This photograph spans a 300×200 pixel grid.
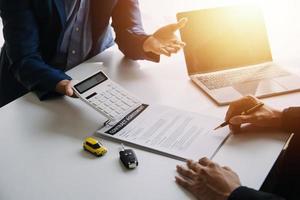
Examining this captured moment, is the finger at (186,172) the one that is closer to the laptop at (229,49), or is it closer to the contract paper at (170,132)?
the contract paper at (170,132)

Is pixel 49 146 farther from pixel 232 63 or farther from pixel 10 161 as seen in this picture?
pixel 232 63

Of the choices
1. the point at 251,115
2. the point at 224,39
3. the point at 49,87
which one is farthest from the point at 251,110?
the point at 49,87

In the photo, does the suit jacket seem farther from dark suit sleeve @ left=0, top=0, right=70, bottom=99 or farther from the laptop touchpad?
dark suit sleeve @ left=0, top=0, right=70, bottom=99

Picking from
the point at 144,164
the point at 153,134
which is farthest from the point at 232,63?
the point at 144,164

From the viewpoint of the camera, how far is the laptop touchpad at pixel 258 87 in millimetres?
1271

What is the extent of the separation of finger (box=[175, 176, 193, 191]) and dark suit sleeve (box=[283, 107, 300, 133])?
0.37 metres

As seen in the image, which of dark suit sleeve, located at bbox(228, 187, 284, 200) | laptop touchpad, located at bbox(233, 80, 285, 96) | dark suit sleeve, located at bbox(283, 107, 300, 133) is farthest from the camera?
laptop touchpad, located at bbox(233, 80, 285, 96)

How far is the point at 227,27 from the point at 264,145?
1.91 ft

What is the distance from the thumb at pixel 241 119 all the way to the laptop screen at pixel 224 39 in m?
0.36

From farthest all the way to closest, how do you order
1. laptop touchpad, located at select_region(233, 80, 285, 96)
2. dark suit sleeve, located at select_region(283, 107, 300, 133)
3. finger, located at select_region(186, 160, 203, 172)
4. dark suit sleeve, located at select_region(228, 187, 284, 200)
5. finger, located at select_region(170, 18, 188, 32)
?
finger, located at select_region(170, 18, 188, 32), laptop touchpad, located at select_region(233, 80, 285, 96), dark suit sleeve, located at select_region(283, 107, 300, 133), finger, located at select_region(186, 160, 203, 172), dark suit sleeve, located at select_region(228, 187, 284, 200)

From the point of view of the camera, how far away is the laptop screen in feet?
4.66

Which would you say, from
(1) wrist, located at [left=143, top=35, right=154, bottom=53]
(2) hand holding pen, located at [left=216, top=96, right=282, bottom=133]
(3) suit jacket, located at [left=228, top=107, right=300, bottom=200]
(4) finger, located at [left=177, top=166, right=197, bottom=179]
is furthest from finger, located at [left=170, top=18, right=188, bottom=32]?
(4) finger, located at [left=177, top=166, right=197, bottom=179]

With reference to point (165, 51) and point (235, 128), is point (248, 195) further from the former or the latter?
point (165, 51)

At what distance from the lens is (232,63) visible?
1.44 meters
